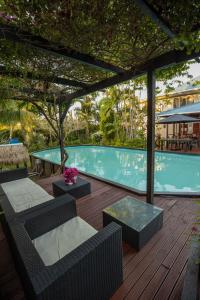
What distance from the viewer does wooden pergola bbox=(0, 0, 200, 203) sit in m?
1.51

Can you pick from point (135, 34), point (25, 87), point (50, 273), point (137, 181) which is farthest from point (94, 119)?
point (50, 273)

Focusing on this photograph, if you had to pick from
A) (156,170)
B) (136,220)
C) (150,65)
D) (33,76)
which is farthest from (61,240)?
(156,170)

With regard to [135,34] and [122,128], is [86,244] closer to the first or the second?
[135,34]

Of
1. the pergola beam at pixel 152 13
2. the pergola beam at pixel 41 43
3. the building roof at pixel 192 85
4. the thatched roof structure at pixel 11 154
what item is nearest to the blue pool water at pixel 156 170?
the thatched roof structure at pixel 11 154

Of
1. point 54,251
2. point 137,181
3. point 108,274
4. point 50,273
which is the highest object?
point 50,273

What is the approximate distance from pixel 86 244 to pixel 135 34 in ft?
7.85

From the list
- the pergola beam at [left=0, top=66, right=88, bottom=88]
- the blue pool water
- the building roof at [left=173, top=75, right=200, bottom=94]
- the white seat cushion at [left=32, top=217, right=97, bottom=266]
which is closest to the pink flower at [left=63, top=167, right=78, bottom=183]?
the white seat cushion at [left=32, top=217, right=97, bottom=266]

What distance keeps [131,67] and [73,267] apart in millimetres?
3062

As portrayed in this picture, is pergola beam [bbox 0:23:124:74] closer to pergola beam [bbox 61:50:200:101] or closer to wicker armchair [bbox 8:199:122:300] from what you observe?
pergola beam [bbox 61:50:200:101]

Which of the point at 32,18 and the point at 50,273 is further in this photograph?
the point at 32,18

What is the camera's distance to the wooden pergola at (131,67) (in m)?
1.51

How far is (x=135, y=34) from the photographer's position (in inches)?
77.9

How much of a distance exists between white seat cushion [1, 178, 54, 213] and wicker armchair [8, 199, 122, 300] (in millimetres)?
899

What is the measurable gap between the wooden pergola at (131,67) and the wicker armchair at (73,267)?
1.81 meters
